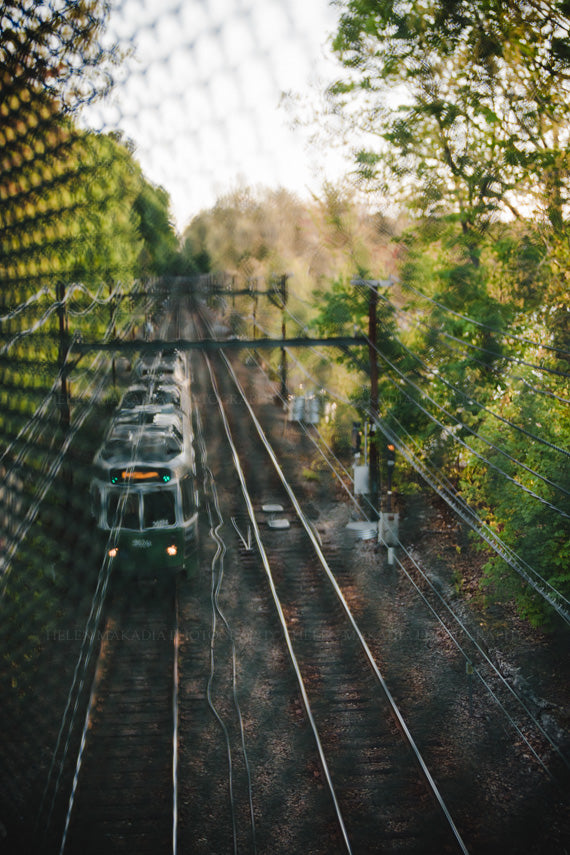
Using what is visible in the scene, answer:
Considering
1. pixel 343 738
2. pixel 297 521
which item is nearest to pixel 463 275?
pixel 297 521

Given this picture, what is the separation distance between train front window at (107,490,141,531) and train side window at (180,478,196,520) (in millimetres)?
662

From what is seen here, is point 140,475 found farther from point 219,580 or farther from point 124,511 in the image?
point 219,580

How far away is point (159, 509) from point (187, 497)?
→ 0.47 m

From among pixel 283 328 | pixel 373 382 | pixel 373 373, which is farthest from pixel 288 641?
pixel 283 328

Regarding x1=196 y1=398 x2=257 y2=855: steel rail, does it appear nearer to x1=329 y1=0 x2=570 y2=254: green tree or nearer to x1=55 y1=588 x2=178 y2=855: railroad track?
x1=55 y1=588 x2=178 y2=855: railroad track

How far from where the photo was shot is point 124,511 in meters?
9.91

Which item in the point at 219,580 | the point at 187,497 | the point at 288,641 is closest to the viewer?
the point at 288,641

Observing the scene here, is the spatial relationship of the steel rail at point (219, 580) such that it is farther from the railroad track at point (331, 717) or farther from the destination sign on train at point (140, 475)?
the destination sign on train at point (140, 475)

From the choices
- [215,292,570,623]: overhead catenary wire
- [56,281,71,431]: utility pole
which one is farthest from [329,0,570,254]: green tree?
[215,292,570,623]: overhead catenary wire

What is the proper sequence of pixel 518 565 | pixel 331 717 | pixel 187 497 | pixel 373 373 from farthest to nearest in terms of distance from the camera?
pixel 373 373
pixel 187 497
pixel 518 565
pixel 331 717

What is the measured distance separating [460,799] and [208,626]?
4.34 metres

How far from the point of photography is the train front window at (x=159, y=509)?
9.95 m

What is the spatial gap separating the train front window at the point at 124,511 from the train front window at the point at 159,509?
0.13 meters

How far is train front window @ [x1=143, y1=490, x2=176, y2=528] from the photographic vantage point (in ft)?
32.6
